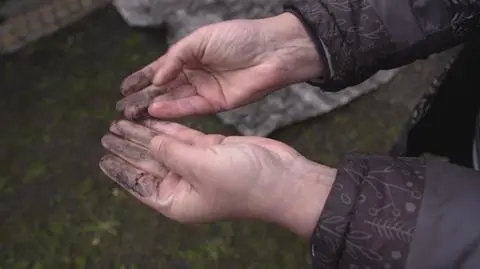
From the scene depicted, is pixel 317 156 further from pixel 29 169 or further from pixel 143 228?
pixel 29 169

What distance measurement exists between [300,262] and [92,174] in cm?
55

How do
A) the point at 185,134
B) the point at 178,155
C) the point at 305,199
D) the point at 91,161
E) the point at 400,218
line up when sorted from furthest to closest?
the point at 91,161 < the point at 185,134 < the point at 178,155 < the point at 305,199 < the point at 400,218

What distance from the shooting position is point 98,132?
192 cm

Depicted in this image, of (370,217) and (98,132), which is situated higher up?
(370,217)

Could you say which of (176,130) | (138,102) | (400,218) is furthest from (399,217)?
(138,102)

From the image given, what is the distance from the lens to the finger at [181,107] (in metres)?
1.33

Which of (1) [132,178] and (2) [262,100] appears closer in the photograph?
(1) [132,178]

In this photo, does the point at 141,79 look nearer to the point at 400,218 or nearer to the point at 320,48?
the point at 320,48

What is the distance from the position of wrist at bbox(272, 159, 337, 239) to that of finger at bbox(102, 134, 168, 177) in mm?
248

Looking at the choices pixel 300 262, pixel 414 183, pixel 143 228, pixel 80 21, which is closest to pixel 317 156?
pixel 300 262

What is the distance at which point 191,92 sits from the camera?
138cm

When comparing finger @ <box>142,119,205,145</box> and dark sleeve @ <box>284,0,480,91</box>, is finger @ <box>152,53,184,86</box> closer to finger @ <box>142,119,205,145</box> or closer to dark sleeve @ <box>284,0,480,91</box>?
finger @ <box>142,119,205,145</box>

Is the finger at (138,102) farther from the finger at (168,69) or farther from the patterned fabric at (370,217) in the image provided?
the patterned fabric at (370,217)

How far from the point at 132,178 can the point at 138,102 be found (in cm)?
17
